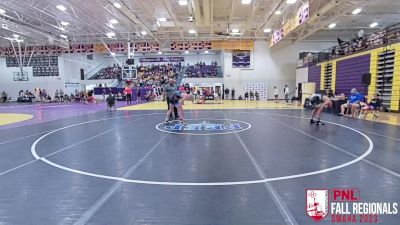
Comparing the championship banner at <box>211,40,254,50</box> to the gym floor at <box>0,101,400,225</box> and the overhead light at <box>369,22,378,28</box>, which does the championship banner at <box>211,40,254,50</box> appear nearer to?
the overhead light at <box>369,22,378,28</box>

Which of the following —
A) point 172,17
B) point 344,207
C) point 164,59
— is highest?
point 172,17

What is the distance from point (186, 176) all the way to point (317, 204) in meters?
1.74

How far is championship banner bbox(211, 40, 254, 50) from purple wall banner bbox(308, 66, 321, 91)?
6708 millimetres

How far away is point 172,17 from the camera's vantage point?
19406mm

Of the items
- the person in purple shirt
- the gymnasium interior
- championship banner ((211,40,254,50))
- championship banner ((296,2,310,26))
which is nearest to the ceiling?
the gymnasium interior

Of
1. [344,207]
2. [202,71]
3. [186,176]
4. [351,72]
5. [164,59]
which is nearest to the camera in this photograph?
[344,207]

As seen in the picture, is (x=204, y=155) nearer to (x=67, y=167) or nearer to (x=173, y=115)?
(x=67, y=167)

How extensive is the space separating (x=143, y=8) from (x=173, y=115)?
407 inches

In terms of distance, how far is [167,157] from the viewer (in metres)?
4.90

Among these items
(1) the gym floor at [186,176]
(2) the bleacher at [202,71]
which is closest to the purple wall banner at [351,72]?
(1) the gym floor at [186,176]

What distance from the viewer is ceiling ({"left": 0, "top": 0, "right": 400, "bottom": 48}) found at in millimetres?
16922

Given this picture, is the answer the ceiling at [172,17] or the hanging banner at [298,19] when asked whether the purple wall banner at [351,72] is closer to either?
the ceiling at [172,17]

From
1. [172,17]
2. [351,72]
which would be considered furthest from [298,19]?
[172,17]

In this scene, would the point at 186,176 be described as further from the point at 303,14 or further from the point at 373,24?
the point at 373,24
